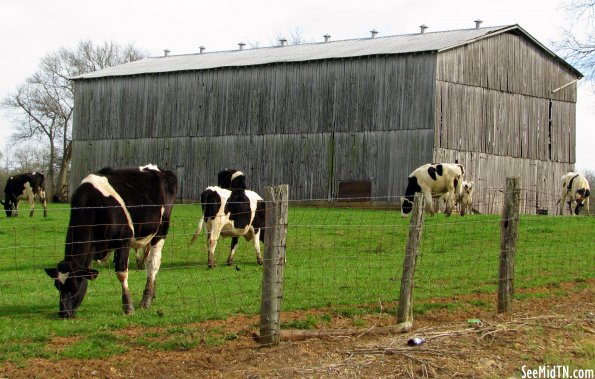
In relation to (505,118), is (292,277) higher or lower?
lower

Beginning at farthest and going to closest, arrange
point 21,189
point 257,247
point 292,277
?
point 21,189
point 257,247
point 292,277

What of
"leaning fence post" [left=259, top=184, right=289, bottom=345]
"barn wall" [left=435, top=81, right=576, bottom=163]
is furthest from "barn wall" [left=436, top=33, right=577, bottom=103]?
"leaning fence post" [left=259, top=184, right=289, bottom=345]

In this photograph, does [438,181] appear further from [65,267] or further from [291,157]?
[65,267]

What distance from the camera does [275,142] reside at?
3925 centimetres

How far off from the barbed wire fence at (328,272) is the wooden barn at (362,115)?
10007 millimetres

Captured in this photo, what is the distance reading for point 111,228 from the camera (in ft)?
39.0

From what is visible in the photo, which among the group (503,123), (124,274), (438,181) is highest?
(503,123)

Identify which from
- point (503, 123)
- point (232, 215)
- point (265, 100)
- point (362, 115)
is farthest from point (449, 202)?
point (265, 100)

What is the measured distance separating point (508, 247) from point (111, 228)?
534 cm

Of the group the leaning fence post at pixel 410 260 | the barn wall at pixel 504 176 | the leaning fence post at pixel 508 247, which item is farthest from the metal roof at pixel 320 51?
the leaning fence post at pixel 410 260

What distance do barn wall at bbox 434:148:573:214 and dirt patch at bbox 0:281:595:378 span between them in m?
23.2

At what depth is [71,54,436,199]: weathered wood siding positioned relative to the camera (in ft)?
117

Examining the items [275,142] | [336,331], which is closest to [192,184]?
[275,142]

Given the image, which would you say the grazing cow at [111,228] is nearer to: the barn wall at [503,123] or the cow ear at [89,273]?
the cow ear at [89,273]
